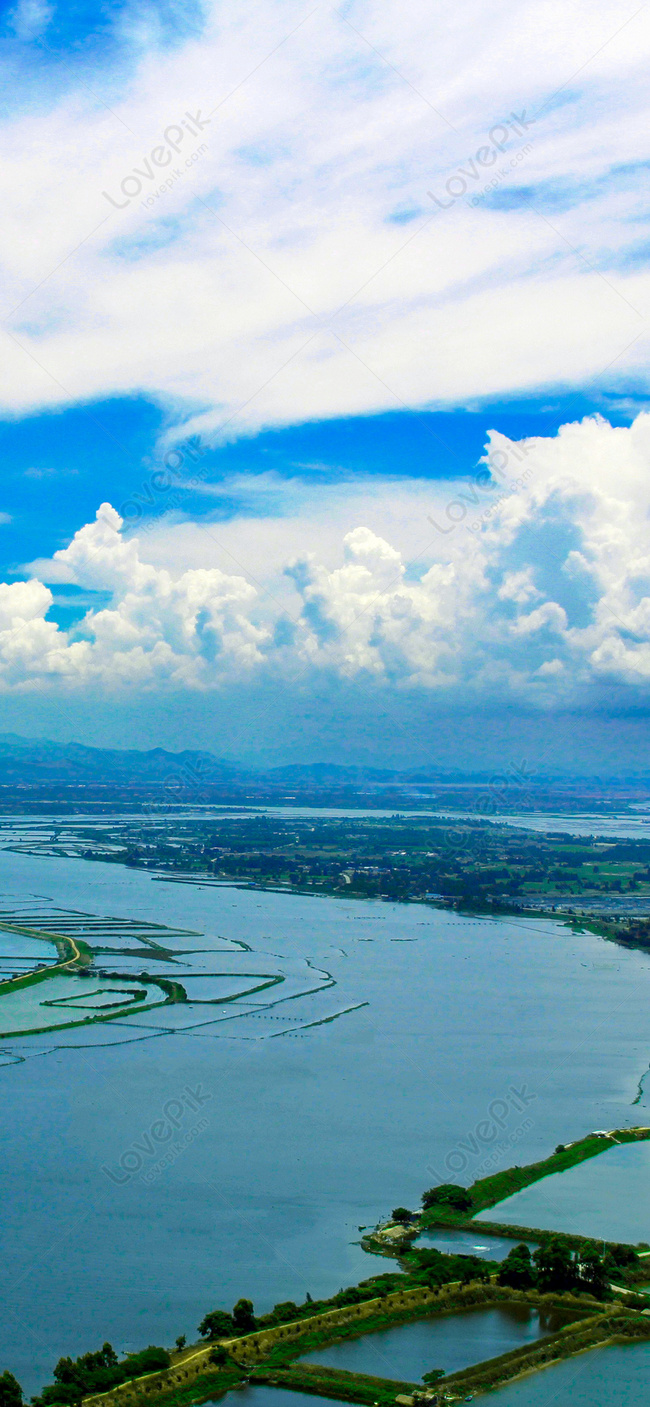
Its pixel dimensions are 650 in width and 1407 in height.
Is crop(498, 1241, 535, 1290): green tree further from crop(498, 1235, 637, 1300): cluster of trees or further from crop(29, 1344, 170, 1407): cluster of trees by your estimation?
crop(29, 1344, 170, 1407): cluster of trees

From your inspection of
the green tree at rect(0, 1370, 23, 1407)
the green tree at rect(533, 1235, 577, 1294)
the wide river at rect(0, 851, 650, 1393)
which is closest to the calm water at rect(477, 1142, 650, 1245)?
the wide river at rect(0, 851, 650, 1393)

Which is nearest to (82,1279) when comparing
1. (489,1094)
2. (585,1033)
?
(489,1094)

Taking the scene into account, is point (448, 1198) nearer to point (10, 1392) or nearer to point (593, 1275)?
point (593, 1275)

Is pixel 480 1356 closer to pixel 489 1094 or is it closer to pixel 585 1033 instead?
pixel 489 1094

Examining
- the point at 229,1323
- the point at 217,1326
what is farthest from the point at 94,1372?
the point at 229,1323

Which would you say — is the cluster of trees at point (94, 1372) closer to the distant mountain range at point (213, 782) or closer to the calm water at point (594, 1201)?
the calm water at point (594, 1201)

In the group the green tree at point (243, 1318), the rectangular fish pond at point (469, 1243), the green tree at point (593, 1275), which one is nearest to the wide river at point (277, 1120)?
the green tree at point (243, 1318)
